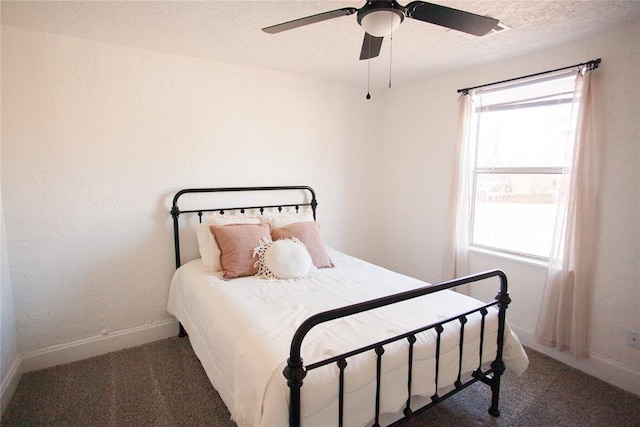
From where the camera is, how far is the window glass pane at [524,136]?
8.25ft

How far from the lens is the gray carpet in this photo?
6.16ft

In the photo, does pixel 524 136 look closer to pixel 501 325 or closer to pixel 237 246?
pixel 501 325

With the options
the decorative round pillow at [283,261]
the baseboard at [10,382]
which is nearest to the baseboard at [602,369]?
the decorative round pillow at [283,261]

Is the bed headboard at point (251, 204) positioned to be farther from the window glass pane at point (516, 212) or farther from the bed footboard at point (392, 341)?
the bed footboard at point (392, 341)

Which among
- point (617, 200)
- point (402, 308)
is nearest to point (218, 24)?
point (402, 308)

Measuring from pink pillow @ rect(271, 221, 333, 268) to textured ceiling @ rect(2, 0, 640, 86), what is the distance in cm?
138

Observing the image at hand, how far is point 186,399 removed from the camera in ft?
6.70

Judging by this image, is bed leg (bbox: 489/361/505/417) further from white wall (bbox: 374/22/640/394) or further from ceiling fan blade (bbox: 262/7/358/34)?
ceiling fan blade (bbox: 262/7/358/34)

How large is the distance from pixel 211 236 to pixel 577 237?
8.54ft

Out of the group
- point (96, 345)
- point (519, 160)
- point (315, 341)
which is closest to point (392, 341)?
point (315, 341)

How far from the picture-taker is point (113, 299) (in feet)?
8.51

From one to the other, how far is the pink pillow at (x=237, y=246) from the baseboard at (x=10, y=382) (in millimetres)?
1364

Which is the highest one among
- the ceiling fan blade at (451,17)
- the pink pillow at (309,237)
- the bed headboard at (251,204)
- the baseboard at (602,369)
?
the ceiling fan blade at (451,17)

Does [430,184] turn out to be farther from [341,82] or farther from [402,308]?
[402,308]
